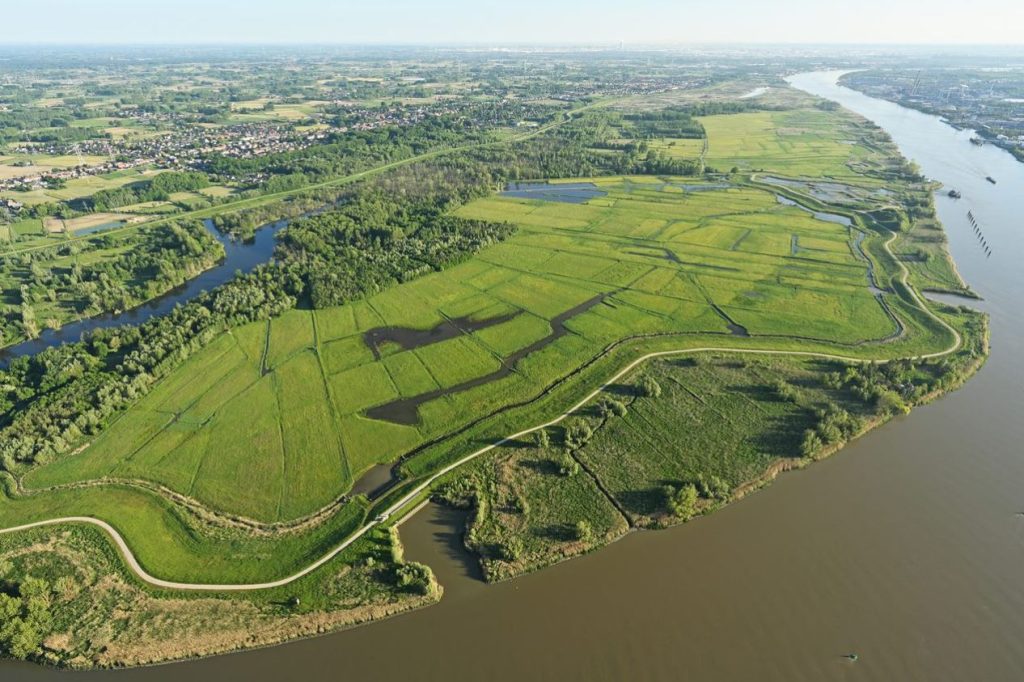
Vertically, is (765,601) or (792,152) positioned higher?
(792,152)

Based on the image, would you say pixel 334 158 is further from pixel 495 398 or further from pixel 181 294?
pixel 495 398

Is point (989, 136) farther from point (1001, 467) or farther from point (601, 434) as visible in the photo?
point (601, 434)

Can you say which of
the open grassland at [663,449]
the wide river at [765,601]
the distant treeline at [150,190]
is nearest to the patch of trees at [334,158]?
the distant treeline at [150,190]

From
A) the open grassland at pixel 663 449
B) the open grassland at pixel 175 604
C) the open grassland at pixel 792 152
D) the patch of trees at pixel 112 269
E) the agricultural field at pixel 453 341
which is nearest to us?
the open grassland at pixel 175 604

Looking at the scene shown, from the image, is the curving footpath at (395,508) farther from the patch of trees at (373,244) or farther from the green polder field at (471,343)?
the patch of trees at (373,244)

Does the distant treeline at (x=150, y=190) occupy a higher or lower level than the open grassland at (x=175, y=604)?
higher

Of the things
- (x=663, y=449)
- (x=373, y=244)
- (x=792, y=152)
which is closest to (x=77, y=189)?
(x=373, y=244)
